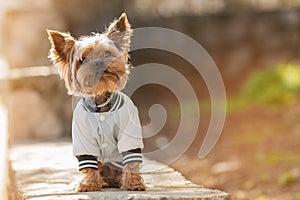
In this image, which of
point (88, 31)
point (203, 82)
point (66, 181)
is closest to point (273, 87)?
point (203, 82)

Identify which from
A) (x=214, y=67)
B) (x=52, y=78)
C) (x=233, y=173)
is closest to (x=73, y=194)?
(x=233, y=173)

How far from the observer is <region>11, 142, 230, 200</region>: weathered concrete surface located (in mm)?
3889

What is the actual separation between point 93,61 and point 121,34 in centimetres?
32

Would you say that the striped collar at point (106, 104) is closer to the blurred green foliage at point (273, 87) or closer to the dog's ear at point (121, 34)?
the dog's ear at point (121, 34)

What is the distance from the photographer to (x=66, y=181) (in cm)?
465

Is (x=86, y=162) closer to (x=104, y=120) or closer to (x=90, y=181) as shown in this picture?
(x=90, y=181)

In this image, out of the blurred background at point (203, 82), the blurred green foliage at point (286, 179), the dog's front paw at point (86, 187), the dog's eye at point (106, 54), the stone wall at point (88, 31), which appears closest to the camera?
the dog's eye at point (106, 54)

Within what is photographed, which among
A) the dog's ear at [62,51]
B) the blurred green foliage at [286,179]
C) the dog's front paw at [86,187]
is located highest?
the blurred green foliage at [286,179]

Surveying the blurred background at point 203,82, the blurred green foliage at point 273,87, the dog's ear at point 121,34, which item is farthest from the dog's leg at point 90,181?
the blurred green foliage at point 273,87

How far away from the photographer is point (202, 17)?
38.3 feet

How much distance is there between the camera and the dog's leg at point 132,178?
412 centimetres

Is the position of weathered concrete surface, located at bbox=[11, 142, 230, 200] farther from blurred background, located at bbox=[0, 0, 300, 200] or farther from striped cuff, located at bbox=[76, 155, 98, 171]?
blurred background, located at bbox=[0, 0, 300, 200]

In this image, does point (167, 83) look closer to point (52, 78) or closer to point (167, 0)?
point (167, 0)

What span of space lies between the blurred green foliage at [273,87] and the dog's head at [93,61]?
22.7ft
